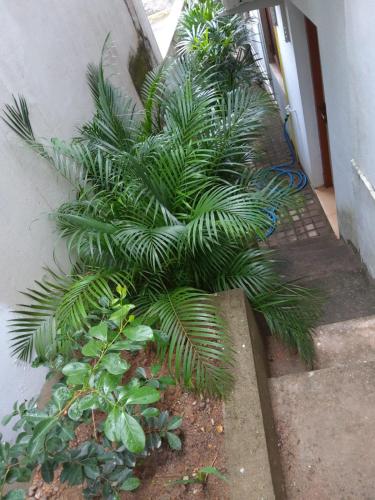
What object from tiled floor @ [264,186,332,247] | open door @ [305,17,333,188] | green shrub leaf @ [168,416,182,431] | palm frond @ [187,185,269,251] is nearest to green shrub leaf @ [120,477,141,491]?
green shrub leaf @ [168,416,182,431]

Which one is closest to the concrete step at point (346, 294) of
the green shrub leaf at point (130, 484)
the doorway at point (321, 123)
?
the doorway at point (321, 123)

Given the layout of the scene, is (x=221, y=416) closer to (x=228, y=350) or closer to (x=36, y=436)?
(x=228, y=350)

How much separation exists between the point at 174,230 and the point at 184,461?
1.01m

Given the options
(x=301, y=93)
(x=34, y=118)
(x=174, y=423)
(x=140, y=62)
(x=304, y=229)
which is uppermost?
(x=34, y=118)

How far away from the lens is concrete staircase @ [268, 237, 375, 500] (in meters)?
1.51

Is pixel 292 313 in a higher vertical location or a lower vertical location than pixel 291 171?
higher

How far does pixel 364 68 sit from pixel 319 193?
3133 millimetres

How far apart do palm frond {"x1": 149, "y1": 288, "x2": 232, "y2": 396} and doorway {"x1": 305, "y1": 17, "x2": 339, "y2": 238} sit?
3029mm

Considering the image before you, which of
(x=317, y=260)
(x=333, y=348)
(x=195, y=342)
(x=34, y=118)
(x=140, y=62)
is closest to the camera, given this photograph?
(x=195, y=342)

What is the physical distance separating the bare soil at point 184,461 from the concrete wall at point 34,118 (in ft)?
1.10

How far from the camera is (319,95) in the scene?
4.40 metres

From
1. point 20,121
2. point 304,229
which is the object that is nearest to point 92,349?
point 20,121

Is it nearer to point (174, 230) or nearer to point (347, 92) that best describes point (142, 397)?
point (174, 230)

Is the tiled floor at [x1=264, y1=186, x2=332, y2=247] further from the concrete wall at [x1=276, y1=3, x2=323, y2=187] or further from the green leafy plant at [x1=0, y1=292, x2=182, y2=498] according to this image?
the green leafy plant at [x1=0, y1=292, x2=182, y2=498]
